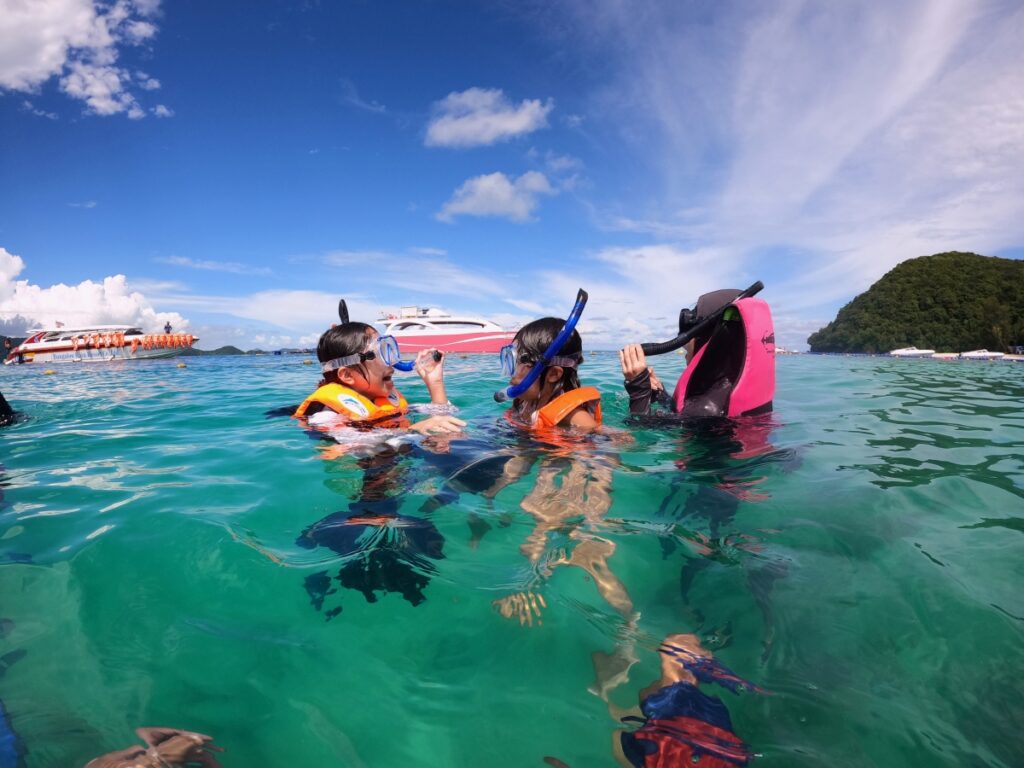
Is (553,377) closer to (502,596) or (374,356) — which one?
(374,356)

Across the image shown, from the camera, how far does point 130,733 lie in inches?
51.7

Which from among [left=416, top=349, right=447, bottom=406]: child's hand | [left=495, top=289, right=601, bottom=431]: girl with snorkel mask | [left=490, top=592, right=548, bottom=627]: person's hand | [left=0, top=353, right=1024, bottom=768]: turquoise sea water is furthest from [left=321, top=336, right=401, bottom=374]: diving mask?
[left=490, top=592, right=548, bottom=627]: person's hand

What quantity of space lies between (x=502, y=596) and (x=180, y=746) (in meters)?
1.08

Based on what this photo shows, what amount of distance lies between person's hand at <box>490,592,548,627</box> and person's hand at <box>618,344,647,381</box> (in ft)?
7.73

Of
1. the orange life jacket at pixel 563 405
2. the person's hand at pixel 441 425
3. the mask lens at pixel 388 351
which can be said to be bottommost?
the person's hand at pixel 441 425

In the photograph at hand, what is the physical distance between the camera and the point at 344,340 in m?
4.15

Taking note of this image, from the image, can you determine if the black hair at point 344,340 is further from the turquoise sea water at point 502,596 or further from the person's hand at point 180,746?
the person's hand at point 180,746

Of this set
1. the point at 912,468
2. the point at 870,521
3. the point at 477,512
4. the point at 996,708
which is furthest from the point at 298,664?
the point at 912,468

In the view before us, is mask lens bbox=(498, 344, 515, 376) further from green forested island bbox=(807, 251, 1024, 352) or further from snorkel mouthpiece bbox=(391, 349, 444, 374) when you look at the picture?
green forested island bbox=(807, 251, 1024, 352)

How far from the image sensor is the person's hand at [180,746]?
1.23 meters

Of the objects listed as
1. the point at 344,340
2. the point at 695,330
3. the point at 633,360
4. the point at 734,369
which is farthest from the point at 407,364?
the point at 734,369

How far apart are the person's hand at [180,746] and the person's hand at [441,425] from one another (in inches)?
92.1

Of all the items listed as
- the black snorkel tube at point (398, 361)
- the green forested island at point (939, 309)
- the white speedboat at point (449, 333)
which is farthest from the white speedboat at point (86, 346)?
the green forested island at point (939, 309)

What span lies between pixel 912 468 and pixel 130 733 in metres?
4.54
